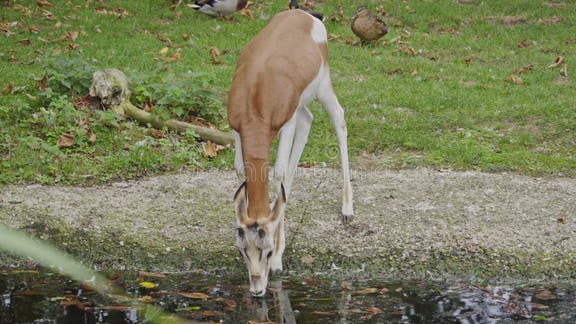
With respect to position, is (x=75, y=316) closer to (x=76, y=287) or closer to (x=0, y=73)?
(x=76, y=287)

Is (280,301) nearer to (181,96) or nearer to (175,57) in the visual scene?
(181,96)

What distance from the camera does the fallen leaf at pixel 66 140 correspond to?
751cm

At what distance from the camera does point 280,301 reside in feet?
16.3

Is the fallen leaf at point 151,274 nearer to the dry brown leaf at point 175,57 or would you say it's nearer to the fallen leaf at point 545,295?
the fallen leaf at point 545,295

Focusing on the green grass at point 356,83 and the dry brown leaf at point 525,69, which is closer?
the green grass at point 356,83

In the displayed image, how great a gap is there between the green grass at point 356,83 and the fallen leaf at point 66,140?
55 mm

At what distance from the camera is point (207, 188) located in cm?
675

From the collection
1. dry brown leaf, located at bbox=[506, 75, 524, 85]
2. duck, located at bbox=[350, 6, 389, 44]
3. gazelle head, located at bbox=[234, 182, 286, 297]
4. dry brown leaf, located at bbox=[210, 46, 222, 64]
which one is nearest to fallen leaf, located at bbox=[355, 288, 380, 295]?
gazelle head, located at bbox=[234, 182, 286, 297]

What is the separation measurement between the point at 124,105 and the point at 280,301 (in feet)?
12.8

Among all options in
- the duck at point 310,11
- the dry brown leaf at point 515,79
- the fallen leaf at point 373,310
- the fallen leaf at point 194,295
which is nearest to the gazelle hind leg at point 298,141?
the duck at point 310,11

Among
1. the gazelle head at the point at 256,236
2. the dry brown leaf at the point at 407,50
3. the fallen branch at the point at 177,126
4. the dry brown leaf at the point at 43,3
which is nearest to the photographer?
the gazelle head at the point at 256,236

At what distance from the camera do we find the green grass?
7508 millimetres

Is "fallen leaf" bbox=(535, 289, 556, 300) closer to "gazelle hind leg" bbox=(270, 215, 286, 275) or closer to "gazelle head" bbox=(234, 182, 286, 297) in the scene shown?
"gazelle hind leg" bbox=(270, 215, 286, 275)

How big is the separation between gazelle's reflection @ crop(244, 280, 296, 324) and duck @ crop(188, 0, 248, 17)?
8479 millimetres
